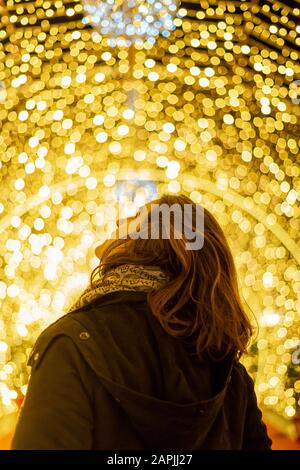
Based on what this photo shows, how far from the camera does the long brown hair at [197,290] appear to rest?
0.88 meters

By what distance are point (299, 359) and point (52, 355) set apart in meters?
1.79

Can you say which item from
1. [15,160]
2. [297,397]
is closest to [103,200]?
[15,160]

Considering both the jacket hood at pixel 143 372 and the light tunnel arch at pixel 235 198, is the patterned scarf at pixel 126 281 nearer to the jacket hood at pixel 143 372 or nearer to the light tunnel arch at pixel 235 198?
the jacket hood at pixel 143 372

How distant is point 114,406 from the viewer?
81 cm

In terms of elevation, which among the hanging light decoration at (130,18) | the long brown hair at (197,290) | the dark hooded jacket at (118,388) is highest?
the hanging light decoration at (130,18)

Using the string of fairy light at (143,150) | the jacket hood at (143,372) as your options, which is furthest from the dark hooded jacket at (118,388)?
the string of fairy light at (143,150)

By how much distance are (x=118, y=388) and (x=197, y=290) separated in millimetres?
216

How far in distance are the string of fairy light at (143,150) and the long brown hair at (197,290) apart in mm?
1248

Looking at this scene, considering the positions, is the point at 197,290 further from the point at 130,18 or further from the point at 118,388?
the point at 130,18

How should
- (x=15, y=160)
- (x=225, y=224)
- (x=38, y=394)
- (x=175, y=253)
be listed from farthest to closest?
(x=225, y=224)
(x=15, y=160)
(x=175, y=253)
(x=38, y=394)

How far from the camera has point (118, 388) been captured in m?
0.79

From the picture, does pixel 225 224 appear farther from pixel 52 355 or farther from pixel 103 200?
pixel 52 355

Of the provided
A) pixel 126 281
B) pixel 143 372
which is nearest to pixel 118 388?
pixel 143 372

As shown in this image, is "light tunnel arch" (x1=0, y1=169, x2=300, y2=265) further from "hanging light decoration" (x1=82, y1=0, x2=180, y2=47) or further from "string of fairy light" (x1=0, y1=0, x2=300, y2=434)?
"hanging light decoration" (x1=82, y1=0, x2=180, y2=47)
